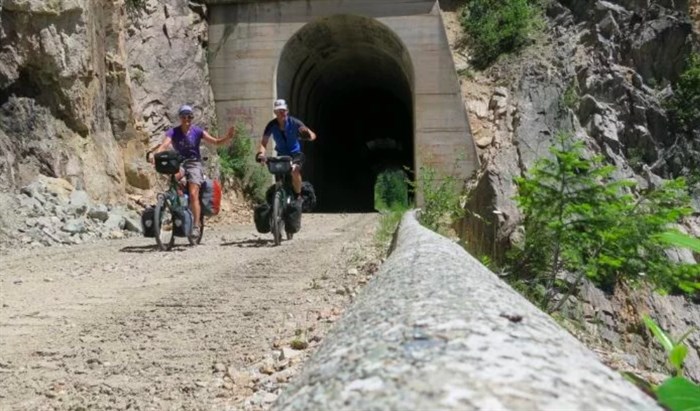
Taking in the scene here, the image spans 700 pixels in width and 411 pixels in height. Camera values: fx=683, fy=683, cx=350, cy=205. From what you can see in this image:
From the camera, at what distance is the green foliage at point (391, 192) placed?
32.7ft

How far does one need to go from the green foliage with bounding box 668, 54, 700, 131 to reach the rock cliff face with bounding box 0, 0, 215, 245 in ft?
34.0

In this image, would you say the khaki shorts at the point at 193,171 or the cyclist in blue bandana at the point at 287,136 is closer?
the khaki shorts at the point at 193,171

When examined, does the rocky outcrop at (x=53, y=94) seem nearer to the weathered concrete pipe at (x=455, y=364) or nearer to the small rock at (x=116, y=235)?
the small rock at (x=116, y=235)

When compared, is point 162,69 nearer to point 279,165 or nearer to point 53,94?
point 53,94

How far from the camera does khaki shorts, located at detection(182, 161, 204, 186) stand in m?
7.38

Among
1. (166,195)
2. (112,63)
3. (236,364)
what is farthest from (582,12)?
(236,364)

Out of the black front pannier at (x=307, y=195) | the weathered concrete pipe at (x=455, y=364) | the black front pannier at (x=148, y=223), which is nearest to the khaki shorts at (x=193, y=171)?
the black front pannier at (x=148, y=223)

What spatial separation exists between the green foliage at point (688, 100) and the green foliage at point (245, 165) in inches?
346

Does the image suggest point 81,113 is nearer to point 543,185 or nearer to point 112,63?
point 112,63

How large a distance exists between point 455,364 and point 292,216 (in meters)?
6.58

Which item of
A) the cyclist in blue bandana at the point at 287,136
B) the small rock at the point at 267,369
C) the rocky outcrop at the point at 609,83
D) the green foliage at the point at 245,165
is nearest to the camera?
the small rock at the point at 267,369

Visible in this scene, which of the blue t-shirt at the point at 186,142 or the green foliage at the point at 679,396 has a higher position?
the blue t-shirt at the point at 186,142

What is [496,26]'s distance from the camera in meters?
15.5

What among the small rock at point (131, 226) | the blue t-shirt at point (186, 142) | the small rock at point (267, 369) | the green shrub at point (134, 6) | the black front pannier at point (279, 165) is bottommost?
the small rock at point (267, 369)
